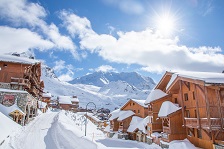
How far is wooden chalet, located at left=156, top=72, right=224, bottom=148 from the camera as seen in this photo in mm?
20047

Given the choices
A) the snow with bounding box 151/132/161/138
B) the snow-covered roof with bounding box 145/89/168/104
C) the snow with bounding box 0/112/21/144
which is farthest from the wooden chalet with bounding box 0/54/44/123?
the snow with bounding box 151/132/161/138

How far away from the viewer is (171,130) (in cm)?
2700

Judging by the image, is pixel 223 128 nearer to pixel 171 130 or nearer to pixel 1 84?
pixel 171 130

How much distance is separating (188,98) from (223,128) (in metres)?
6.97

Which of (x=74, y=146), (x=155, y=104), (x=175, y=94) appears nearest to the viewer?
(x=74, y=146)

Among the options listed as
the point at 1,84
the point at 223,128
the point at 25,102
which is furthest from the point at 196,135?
the point at 1,84

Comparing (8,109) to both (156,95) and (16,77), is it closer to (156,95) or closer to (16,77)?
(16,77)

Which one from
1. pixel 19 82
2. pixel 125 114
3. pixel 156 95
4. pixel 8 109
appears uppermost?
pixel 19 82

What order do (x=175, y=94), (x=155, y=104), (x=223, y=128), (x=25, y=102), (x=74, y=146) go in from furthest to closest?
(x=25, y=102), (x=155, y=104), (x=175, y=94), (x=74, y=146), (x=223, y=128)

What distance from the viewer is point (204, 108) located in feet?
72.4

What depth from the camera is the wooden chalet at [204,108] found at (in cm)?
2005

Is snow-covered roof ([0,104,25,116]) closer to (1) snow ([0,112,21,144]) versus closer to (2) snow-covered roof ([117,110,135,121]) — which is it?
(1) snow ([0,112,21,144])

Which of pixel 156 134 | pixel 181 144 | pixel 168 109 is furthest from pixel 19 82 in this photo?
pixel 181 144

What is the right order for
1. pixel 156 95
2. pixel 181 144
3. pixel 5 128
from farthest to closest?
pixel 156 95, pixel 5 128, pixel 181 144
